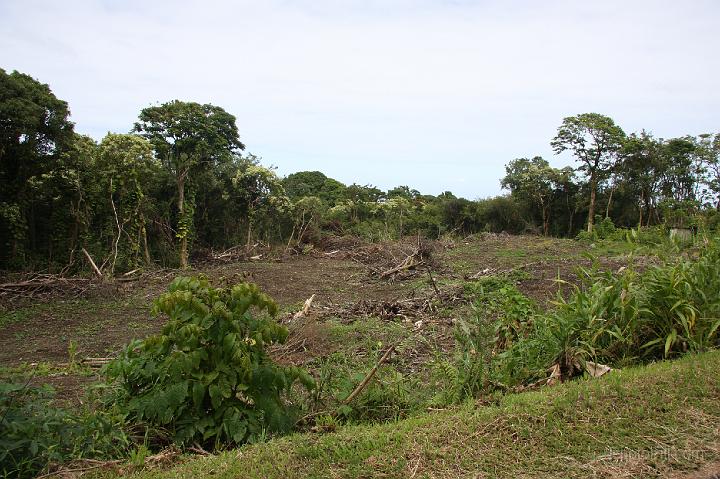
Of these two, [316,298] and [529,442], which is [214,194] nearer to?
[316,298]

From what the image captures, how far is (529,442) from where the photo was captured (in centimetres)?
267

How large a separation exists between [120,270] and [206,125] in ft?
16.8

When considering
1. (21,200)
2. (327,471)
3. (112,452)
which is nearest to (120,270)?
(21,200)

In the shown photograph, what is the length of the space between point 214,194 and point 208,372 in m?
15.6

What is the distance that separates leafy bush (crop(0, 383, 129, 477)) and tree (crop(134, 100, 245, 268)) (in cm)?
1287

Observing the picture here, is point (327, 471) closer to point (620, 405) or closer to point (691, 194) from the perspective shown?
point (620, 405)

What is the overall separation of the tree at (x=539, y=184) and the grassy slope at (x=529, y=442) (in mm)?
22763

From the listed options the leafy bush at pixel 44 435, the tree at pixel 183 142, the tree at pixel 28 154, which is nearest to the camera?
the leafy bush at pixel 44 435

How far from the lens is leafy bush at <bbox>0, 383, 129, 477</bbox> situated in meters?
2.67

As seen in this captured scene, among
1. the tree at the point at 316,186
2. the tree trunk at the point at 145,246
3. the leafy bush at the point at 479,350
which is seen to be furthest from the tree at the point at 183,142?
the leafy bush at the point at 479,350

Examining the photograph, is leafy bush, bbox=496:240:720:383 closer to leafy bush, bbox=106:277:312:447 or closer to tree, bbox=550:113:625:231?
leafy bush, bbox=106:277:312:447

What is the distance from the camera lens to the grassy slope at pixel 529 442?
2479 millimetres

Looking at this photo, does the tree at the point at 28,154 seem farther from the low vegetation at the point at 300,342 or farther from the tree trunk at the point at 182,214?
the tree trunk at the point at 182,214

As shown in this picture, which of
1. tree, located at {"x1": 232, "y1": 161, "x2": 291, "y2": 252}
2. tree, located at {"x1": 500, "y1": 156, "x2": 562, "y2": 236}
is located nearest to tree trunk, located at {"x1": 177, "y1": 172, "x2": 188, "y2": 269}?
tree, located at {"x1": 232, "y1": 161, "x2": 291, "y2": 252}
